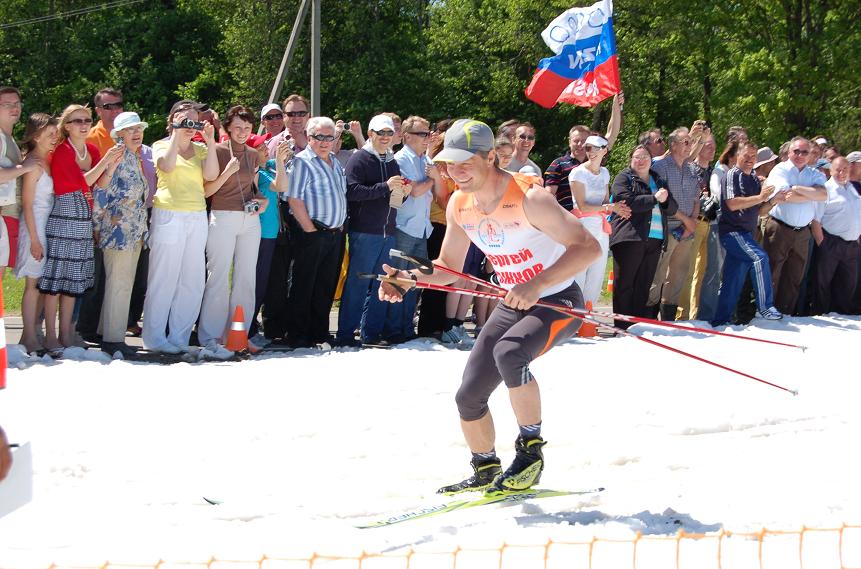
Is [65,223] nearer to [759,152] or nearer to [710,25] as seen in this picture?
[759,152]

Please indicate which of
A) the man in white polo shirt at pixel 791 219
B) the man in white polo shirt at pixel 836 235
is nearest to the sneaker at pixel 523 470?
the man in white polo shirt at pixel 791 219

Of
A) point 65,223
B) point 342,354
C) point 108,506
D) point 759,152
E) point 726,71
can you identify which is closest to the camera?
point 108,506

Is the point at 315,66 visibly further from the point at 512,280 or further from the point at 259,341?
the point at 512,280

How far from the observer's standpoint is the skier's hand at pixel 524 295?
5293 millimetres

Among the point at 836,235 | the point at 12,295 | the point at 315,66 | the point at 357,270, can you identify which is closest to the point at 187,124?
the point at 357,270

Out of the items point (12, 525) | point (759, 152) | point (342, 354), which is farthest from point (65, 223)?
point (759, 152)

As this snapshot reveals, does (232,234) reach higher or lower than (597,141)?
lower

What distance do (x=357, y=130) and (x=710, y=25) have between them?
22.8m

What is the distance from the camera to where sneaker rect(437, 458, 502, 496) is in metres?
5.65

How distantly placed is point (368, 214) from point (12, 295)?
546cm

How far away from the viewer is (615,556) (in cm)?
452

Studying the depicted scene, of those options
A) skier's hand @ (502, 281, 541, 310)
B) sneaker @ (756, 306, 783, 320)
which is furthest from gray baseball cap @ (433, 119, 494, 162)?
sneaker @ (756, 306, 783, 320)

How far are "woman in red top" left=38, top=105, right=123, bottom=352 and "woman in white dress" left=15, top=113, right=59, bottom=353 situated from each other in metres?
→ 0.06

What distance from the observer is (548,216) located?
5.36 meters
